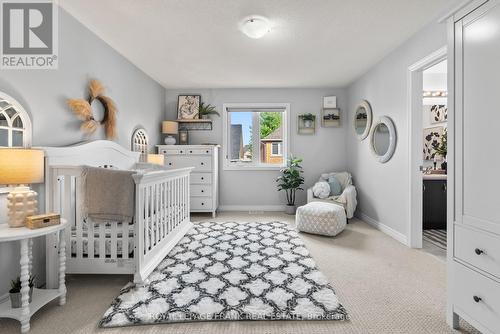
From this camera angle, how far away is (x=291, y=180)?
434 cm

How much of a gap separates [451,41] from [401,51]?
64.5 inches

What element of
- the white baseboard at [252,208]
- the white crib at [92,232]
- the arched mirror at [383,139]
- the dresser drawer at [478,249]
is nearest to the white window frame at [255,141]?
the white baseboard at [252,208]

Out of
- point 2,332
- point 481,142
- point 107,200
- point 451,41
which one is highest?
point 451,41

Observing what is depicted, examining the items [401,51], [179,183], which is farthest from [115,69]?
[401,51]

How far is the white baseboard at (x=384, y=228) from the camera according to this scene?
289 centimetres

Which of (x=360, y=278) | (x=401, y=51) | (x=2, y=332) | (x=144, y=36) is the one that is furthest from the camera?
(x=401, y=51)

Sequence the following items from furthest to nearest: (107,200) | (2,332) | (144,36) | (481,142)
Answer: (144,36) < (107,200) < (2,332) < (481,142)

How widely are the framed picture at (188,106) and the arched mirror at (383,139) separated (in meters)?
2.93

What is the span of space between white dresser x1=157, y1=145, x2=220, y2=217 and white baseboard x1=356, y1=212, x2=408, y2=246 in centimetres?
239

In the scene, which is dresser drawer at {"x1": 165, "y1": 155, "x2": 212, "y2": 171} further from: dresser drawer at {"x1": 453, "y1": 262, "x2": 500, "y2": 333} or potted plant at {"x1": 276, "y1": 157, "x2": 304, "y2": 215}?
dresser drawer at {"x1": 453, "y1": 262, "x2": 500, "y2": 333}

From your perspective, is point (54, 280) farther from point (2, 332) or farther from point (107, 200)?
point (107, 200)

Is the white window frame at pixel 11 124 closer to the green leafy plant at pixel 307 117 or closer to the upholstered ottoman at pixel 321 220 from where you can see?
the upholstered ottoman at pixel 321 220

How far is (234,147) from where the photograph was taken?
15.9 ft

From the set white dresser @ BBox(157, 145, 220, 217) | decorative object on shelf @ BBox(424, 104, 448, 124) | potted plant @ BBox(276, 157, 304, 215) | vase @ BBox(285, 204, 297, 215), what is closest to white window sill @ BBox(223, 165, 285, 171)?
potted plant @ BBox(276, 157, 304, 215)
